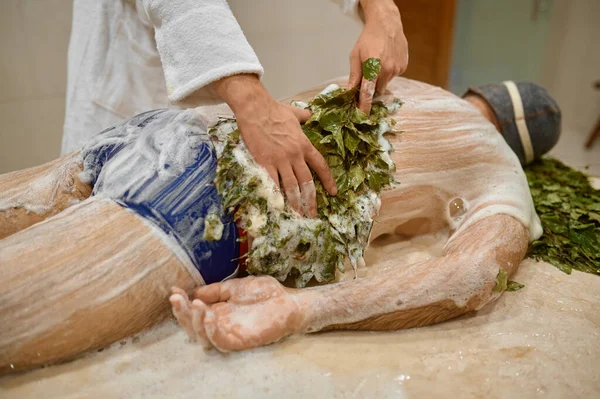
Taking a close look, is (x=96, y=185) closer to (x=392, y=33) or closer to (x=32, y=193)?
(x=32, y=193)

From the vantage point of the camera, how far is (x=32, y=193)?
1.07 m

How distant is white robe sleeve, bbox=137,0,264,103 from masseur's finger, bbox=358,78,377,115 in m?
0.29

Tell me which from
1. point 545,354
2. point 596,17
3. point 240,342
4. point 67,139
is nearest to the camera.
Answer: point 240,342

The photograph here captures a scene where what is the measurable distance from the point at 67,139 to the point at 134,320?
830mm

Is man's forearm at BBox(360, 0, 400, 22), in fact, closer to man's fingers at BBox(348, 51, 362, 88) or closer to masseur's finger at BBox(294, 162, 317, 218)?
man's fingers at BBox(348, 51, 362, 88)

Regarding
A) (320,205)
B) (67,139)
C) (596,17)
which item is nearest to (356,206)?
(320,205)

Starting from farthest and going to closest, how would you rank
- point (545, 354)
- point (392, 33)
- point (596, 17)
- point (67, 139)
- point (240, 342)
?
point (596, 17) → point (67, 139) → point (392, 33) → point (545, 354) → point (240, 342)

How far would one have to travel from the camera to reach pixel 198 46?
959 mm

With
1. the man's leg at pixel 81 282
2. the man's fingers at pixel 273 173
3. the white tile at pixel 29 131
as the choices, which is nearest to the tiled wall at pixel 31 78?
the white tile at pixel 29 131

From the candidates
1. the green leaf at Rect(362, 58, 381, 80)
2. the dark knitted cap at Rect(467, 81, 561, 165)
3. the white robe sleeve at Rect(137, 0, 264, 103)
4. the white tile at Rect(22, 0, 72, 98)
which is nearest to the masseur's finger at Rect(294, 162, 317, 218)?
the white robe sleeve at Rect(137, 0, 264, 103)

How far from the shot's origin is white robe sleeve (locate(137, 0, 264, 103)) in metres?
0.95

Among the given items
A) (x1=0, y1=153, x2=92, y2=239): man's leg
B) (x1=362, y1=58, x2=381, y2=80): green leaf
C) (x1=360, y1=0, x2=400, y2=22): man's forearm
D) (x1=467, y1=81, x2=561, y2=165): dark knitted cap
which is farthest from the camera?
(x1=467, y1=81, x2=561, y2=165): dark knitted cap

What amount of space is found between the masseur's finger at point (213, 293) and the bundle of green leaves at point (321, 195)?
3.1 inches

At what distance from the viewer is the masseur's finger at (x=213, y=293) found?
3.07 feet
